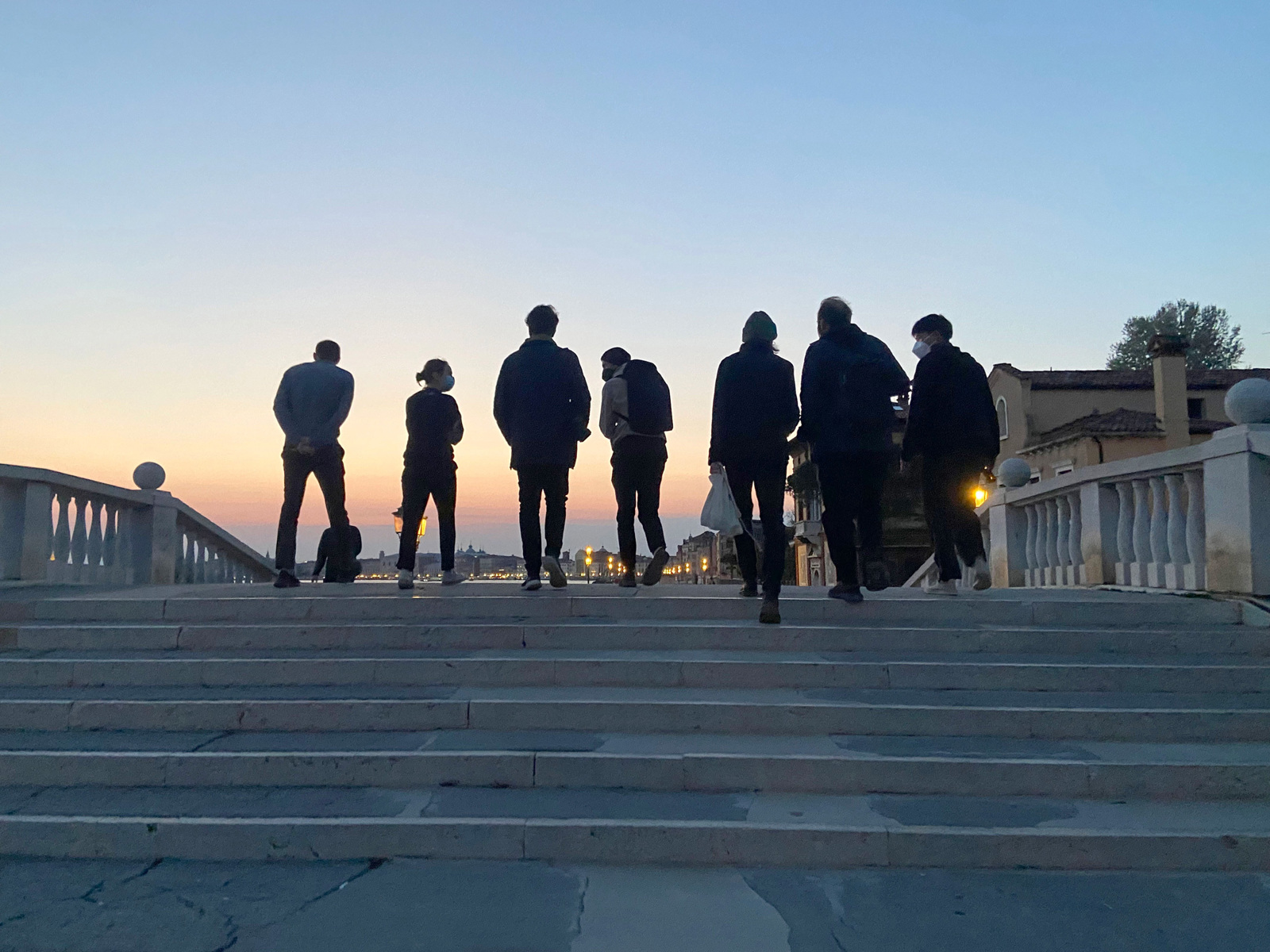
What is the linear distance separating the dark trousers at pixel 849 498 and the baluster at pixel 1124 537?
2.80m

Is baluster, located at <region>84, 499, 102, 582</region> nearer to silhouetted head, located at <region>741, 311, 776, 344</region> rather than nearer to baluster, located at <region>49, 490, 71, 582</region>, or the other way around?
baluster, located at <region>49, 490, 71, 582</region>

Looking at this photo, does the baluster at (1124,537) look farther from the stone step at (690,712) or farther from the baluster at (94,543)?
the baluster at (94,543)

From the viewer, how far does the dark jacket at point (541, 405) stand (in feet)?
23.2

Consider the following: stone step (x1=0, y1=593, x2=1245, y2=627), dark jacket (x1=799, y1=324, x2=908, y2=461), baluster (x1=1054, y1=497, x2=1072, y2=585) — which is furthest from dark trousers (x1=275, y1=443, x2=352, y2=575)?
baluster (x1=1054, y1=497, x2=1072, y2=585)

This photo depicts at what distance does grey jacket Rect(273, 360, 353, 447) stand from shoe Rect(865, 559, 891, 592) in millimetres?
4472

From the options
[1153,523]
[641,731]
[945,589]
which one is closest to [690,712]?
[641,731]

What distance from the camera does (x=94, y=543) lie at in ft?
29.6

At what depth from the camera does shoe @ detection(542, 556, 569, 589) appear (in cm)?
705

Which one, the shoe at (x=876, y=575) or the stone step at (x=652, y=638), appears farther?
the shoe at (x=876, y=575)

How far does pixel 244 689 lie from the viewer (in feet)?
16.4

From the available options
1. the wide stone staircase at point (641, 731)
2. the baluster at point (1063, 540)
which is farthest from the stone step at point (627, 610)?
the baluster at point (1063, 540)

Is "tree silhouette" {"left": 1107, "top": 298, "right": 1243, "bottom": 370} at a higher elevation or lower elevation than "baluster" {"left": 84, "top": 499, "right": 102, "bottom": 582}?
higher

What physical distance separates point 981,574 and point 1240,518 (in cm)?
171

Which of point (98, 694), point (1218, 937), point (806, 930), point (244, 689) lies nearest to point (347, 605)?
point (244, 689)
